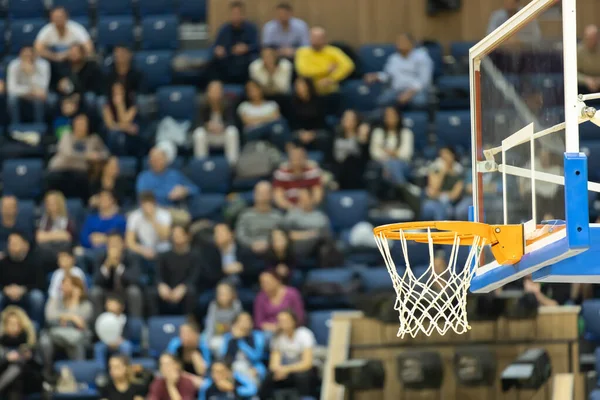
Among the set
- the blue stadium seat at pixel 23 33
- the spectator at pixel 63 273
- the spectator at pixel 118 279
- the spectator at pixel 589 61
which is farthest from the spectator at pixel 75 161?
the spectator at pixel 589 61

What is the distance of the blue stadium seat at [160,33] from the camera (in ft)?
47.1

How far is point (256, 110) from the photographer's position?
42.7 feet

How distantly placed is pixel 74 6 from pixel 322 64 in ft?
10.9

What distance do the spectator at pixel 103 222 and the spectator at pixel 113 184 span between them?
211mm

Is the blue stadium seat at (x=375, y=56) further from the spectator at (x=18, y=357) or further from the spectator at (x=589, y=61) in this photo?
the spectator at (x=589, y=61)

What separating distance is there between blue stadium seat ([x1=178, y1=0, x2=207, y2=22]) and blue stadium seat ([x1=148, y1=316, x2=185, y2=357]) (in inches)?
188

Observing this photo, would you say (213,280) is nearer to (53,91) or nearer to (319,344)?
(319,344)

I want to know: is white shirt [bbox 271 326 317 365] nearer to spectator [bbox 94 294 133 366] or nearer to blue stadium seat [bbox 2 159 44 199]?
spectator [bbox 94 294 133 366]

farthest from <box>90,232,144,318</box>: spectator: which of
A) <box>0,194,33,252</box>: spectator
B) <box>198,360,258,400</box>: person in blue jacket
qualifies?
<box>198,360,258,400</box>: person in blue jacket

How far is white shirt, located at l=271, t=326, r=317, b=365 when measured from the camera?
1050 cm

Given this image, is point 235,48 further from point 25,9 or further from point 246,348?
point 246,348

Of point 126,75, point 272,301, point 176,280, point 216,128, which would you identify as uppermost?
point 126,75

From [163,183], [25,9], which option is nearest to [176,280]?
[163,183]

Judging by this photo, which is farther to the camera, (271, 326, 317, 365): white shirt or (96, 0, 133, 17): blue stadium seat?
(96, 0, 133, 17): blue stadium seat
